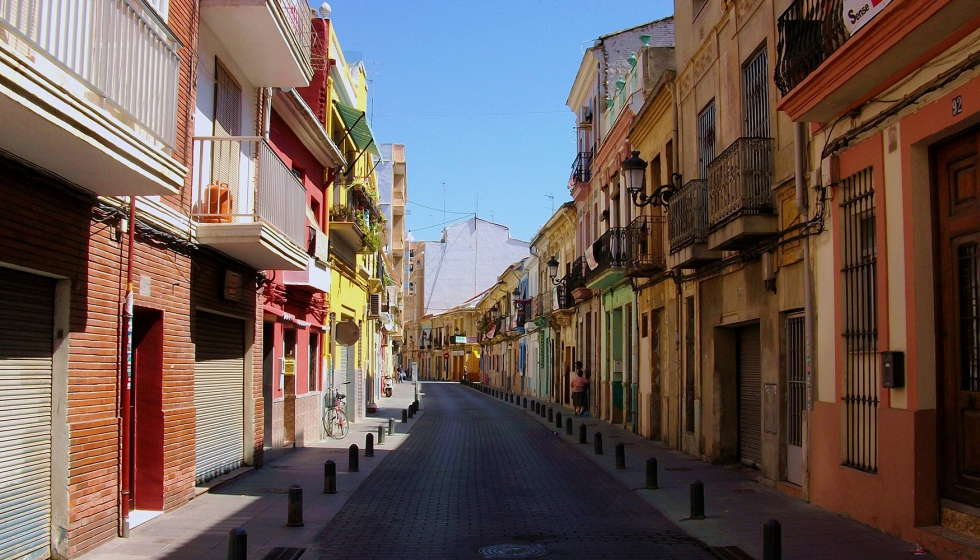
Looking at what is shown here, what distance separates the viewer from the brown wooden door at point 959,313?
25.6 feet

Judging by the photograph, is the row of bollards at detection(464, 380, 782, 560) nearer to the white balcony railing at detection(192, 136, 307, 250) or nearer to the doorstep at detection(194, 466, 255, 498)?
the doorstep at detection(194, 466, 255, 498)

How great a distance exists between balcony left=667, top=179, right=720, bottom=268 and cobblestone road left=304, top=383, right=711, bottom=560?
12.6ft

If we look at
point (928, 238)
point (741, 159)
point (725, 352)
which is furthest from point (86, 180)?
point (725, 352)

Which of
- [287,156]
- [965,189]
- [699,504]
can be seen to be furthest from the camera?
[287,156]

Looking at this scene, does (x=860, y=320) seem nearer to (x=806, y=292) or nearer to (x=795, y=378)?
(x=806, y=292)

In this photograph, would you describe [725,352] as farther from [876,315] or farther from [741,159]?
[876,315]

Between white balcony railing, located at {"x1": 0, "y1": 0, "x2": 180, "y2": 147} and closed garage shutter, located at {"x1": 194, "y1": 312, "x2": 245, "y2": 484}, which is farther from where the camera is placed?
closed garage shutter, located at {"x1": 194, "y1": 312, "x2": 245, "y2": 484}

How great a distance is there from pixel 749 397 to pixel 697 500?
195 inches

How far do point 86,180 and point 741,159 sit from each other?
27.6 ft

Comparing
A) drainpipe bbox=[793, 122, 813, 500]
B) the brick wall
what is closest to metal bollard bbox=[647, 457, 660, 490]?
drainpipe bbox=[793, 122, 813, 500]

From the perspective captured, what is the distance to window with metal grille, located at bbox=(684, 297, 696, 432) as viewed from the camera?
1667cm

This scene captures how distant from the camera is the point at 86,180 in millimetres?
7594

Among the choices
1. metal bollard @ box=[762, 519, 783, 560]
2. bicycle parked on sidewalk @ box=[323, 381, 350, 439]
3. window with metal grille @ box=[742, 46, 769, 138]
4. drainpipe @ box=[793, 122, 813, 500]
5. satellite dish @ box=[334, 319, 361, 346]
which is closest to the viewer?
metal bollard @ box=[762, 519, 783, 560]

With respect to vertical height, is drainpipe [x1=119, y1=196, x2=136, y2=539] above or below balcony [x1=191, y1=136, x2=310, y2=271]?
below
